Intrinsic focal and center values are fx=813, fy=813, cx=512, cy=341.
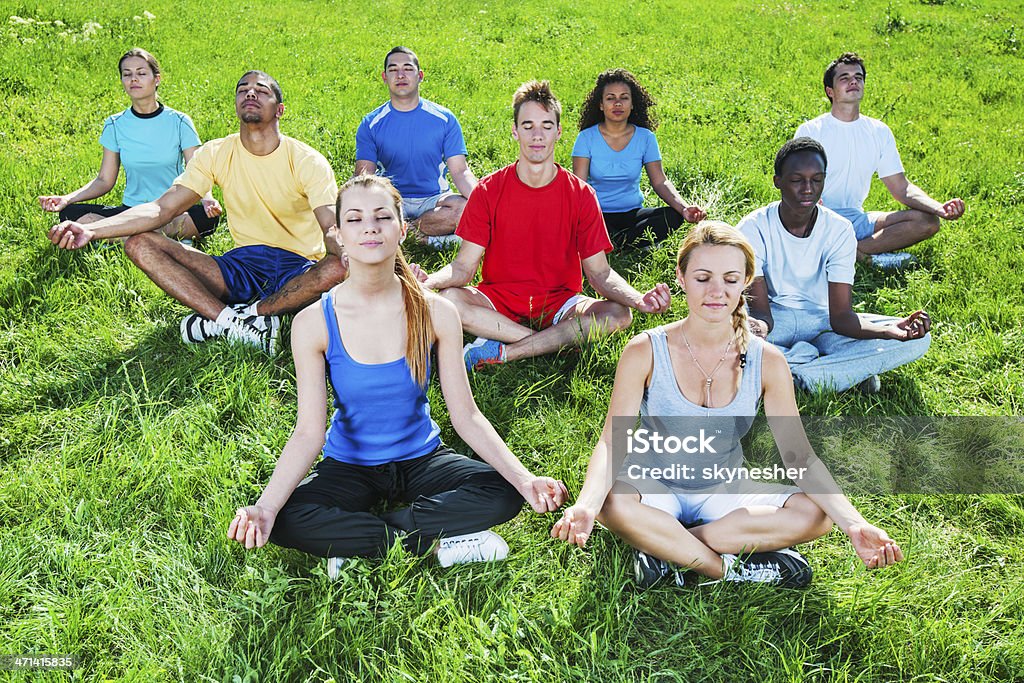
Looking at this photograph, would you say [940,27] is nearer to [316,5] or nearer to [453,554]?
[316,5]

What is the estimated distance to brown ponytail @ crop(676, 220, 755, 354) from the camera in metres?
3.59

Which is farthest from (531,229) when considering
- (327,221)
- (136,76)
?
(136,76)

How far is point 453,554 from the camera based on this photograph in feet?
11.6

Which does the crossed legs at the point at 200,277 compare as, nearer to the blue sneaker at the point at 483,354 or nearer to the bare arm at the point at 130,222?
the bare arm at the point at 130,222

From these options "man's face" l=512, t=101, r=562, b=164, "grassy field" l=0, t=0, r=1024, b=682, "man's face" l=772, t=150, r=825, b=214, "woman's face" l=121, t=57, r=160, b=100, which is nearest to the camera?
"grassy field" l=0, t=0, r=1024, b=682

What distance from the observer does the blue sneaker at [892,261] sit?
260 inches

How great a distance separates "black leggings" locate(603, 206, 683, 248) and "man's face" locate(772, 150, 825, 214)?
1.88 meters

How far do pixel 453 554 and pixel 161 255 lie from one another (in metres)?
3.23

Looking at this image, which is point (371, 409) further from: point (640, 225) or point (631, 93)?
point (631, 93)

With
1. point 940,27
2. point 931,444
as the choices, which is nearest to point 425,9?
point 940,27

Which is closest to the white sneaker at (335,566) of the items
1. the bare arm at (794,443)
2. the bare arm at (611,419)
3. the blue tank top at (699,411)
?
the bare arm at (611,419)

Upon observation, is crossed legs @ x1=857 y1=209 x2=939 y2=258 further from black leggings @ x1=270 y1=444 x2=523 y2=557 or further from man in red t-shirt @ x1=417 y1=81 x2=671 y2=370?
black leggings @ x1=270 y1=444 x2=523 y2=557

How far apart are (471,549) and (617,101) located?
430 cm

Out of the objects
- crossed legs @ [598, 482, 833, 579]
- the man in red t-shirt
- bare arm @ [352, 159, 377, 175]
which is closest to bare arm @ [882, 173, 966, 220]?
the man in red t-shirt
